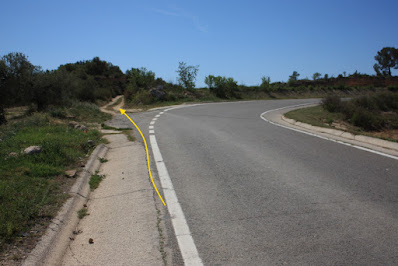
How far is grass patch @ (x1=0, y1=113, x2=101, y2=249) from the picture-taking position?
4141 millimetres

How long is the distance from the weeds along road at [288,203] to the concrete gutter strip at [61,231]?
1522mm

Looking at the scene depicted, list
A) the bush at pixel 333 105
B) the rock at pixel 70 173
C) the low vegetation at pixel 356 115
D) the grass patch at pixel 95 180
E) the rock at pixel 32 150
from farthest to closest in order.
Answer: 1. the bush at pixel 333 105
2. the low vegetation at pixel 356 115
3. the rock at pixel 32 150
4. the rock at pixel 70 173
5. the grass patch at pixel 95 180

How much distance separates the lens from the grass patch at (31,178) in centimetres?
414

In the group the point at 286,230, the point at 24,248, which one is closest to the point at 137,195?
the point at 24,248

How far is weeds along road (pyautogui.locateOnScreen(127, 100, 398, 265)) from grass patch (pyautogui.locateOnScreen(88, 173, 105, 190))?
4.54 feet

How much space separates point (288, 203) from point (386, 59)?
233ft

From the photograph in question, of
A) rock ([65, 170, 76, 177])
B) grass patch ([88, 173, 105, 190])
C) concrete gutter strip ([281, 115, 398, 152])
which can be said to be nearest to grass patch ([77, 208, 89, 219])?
grass patch ([88, 173, 105, 190])

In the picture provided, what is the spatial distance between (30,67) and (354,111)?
20.4 meters

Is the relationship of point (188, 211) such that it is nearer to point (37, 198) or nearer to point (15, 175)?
point (37, 198)

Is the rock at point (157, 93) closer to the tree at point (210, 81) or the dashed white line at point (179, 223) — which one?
the tree at point (210, 81)

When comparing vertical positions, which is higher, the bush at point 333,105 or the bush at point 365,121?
the bush at point 333,105

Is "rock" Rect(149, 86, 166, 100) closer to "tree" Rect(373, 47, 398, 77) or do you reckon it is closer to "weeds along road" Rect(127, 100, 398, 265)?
"weeds along road" Rect(127, 100, 398, 265)

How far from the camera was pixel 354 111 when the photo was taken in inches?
791

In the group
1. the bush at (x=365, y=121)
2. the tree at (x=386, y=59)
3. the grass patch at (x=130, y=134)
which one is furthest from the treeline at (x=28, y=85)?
the tree at (x=386, y=59)
